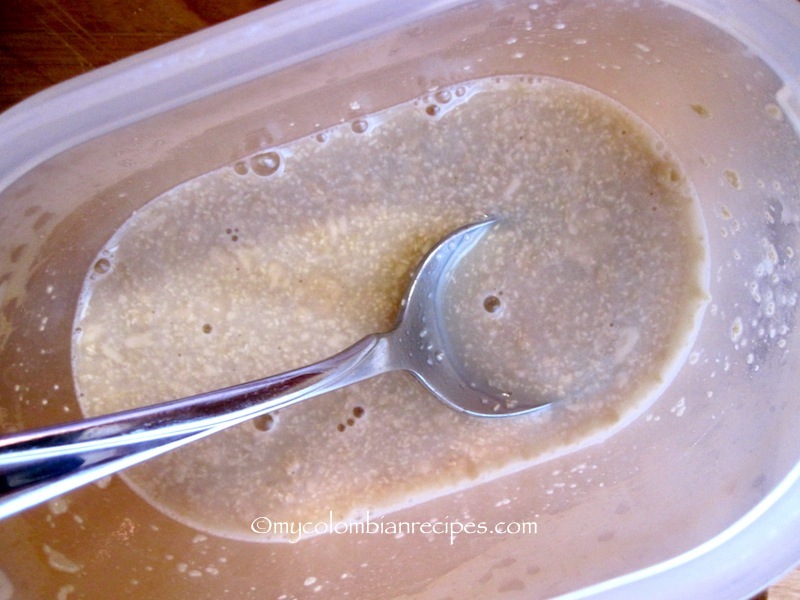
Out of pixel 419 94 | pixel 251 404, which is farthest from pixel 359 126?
pixel 251 404

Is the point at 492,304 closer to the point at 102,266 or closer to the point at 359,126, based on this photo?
the point at 359,126

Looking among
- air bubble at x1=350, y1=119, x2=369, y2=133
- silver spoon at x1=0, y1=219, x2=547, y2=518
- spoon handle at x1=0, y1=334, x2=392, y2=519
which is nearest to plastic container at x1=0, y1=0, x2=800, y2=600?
air bubble at x1=350, y1=119, x2=369, y2=133

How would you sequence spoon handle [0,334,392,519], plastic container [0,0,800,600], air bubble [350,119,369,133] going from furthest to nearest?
air bubble [350,119,369,133] → plastic container [0,0,800,600] → spoon handle [0,334,392,519]

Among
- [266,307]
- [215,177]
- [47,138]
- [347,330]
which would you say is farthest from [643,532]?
[47,138]

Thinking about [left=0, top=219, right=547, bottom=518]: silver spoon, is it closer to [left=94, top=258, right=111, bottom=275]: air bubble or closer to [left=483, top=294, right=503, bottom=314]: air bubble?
[left=483, top=294, right=503, bottom=314]: air bubble

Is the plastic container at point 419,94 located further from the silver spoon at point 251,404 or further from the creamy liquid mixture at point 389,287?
the silver spoon at point 251,404
